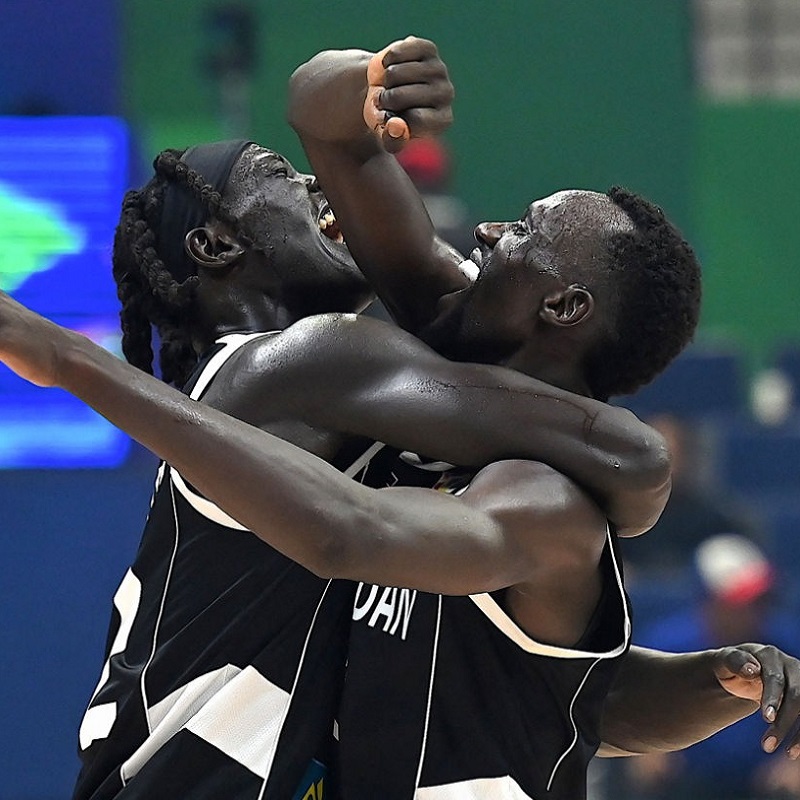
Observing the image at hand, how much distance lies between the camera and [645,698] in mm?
2592

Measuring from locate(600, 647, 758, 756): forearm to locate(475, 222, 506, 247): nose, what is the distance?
0.72 metres

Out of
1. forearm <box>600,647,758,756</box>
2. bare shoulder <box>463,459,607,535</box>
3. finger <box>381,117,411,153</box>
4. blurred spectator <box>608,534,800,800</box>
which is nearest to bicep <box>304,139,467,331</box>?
finger <box>381,117,411,153</box>

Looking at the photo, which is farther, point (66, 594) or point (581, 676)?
point (66, 594)

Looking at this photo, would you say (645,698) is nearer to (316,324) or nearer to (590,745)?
(590,745)

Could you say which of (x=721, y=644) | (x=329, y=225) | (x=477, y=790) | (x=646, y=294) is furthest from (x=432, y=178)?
(x=477, y=790)

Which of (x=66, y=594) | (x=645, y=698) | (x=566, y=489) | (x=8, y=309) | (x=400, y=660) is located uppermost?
(x=8, y=309)

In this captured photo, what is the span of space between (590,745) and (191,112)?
7.13 metres

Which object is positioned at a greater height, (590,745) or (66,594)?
(590,745)

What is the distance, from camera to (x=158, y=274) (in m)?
2.50

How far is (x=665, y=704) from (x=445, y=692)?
494 millimetres

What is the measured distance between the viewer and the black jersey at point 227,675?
7.29 feet

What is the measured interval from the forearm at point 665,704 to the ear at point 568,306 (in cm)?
60

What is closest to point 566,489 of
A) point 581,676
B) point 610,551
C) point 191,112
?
point 610,551

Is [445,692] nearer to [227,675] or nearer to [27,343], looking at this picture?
[227,675]
